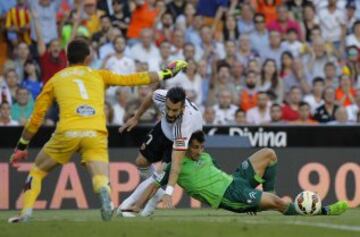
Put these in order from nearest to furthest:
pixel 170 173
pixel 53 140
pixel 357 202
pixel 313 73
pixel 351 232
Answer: pixel 351 232
pixel 53 140
pixel 170 173
pixel 357 202
pixel 313 73

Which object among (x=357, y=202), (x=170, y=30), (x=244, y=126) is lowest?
(x=357, y=202)

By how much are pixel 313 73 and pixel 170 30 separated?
282 cm

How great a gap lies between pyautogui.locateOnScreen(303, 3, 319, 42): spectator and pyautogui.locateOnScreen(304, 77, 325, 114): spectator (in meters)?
1.94

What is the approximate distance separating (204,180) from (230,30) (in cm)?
946

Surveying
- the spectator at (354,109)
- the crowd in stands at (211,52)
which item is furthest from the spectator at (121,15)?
the spectator at (354,109)

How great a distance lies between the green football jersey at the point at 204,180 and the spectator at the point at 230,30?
9.25 m

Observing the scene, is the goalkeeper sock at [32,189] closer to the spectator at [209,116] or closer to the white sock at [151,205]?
the white sock at [151,205]

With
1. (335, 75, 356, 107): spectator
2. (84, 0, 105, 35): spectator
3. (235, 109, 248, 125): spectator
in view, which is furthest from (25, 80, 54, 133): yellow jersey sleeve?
(335, 75, 356, 107): spectator

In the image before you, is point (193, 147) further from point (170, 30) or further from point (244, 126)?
point (170, 30)

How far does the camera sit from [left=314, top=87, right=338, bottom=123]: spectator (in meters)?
20.3

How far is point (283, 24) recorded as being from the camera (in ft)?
74.5

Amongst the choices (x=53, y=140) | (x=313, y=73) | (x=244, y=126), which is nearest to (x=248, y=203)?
(x=53, y=140)

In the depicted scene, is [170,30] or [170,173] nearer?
[170,173]

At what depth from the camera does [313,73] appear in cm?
2212
